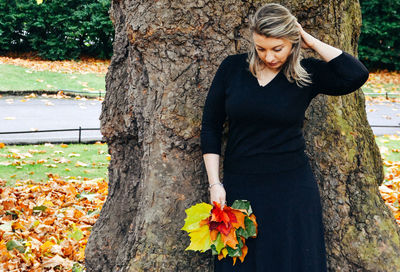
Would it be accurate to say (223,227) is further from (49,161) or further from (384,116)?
(384,116)

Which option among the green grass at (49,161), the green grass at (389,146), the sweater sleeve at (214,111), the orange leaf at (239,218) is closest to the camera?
the orange leaf at (239,218)

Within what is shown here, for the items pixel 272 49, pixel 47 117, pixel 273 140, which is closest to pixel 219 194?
pixel 273 140

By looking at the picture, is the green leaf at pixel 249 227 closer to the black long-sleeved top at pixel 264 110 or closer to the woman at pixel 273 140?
the woman at pixel 273 140

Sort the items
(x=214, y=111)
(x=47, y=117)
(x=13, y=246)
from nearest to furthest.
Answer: (x=214, y=111), (x=13, y=246), (x=47, y=117)

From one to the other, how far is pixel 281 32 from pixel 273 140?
0.54 m

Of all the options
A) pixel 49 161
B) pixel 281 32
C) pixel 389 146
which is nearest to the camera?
pixel 281 32

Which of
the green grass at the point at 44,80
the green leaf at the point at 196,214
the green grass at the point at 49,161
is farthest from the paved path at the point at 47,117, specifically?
the green leaf at the point at 196,214

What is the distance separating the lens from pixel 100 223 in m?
3.36

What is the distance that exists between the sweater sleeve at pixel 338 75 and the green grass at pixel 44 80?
11.4 metres

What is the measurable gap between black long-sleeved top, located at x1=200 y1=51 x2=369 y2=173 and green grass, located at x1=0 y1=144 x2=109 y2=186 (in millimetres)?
4192

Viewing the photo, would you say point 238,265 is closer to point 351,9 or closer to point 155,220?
point 155,220

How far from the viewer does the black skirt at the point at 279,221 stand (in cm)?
240

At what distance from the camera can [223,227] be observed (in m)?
2.36

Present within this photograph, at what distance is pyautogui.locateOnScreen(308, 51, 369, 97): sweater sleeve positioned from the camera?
2.42m
